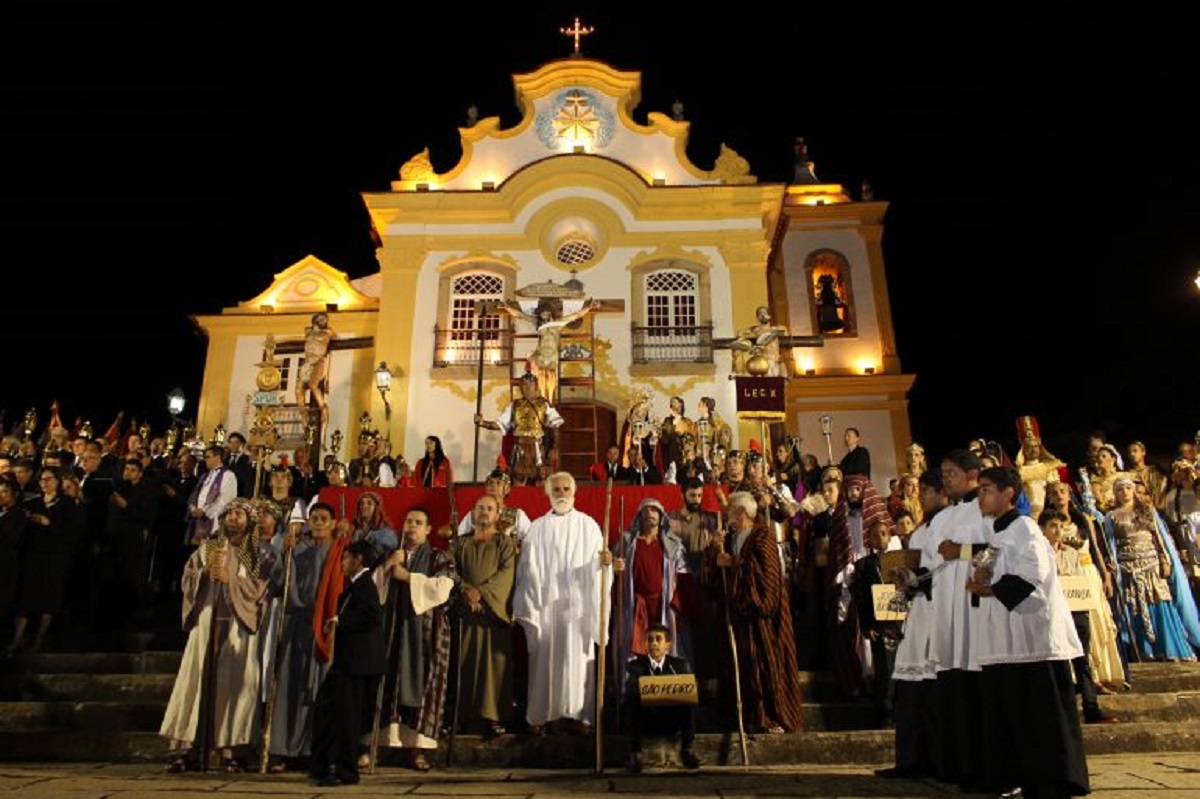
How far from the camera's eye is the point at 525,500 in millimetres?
8883

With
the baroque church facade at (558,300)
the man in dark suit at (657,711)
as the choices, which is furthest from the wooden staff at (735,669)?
the baroque church facade at (558,300)

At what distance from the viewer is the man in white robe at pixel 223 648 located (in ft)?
19.0

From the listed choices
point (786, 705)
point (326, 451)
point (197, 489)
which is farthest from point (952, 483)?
point (326, 451)

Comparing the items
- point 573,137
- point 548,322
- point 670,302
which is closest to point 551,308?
point 548,322

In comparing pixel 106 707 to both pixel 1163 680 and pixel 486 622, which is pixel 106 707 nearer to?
pixel 486 622

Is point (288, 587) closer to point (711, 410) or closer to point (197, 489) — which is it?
point (197, 489)

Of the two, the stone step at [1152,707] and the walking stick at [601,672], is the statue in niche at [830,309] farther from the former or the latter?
the walking stick at [601,672]

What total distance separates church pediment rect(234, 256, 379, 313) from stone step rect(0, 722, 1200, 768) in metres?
14.3

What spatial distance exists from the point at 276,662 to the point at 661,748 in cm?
281

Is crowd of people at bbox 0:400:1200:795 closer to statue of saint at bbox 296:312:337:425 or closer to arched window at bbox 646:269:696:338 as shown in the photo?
statue of saint at bbox 296:312:337:425

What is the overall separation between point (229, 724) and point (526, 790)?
2413 millimetres

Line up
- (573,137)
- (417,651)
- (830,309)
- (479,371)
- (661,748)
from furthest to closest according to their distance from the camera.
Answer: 1. (830,309)
2. (573,137)
3. (479,371)
4. (417,651)
5. (661,748)

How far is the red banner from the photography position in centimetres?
890

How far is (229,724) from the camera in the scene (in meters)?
5.84
